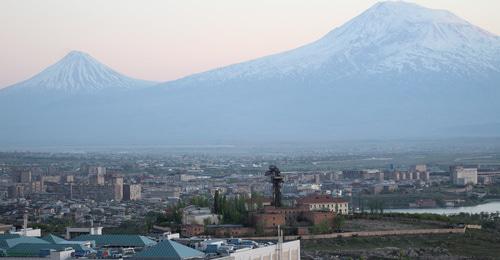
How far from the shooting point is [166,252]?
37.1 m

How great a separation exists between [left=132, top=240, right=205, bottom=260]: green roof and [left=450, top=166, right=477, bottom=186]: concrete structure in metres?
71.1

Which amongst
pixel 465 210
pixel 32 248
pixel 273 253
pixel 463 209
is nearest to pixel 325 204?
pixel 465 210

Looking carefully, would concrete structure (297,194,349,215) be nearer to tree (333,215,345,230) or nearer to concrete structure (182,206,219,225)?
tree (333,215,345,230)

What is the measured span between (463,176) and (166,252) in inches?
2939

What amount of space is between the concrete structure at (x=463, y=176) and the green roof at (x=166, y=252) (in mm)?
71058

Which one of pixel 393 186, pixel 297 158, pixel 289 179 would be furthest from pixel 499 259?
pixel 297 158

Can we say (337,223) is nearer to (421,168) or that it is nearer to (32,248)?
(32,248)

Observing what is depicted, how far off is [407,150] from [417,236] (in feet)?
372

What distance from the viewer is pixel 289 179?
112 m

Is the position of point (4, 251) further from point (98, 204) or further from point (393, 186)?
point (393, 186)

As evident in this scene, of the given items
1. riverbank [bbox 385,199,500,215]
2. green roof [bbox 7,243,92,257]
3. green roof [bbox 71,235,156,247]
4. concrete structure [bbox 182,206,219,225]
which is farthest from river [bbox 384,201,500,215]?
green roof [bbox 7,243,92,257]

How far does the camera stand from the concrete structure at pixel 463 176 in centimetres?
10869

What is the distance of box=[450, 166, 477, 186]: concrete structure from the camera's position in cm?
10869

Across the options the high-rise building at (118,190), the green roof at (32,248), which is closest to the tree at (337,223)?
the green roof at (32,248)
